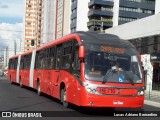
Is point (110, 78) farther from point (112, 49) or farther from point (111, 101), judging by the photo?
point (112, 49)

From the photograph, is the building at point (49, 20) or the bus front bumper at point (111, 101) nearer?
the bus front bumper at point (111, 101)

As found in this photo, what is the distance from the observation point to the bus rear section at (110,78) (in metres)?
12.1

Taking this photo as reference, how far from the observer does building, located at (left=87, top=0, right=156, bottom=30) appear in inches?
3720

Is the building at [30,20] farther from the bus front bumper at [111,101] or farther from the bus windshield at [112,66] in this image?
the bus front bumper at [111,101]

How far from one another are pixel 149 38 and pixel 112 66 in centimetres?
1986

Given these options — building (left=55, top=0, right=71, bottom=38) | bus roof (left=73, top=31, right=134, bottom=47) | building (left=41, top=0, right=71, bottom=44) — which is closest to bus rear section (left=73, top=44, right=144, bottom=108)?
bus roof (left=73, top=31, right=134, bottom=47)

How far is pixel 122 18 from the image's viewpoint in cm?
9612

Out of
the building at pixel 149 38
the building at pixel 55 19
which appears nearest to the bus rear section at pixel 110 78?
the building at pixel 149 38

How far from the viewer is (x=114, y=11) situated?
9700cm

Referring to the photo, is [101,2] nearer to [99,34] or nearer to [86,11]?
[86,11]

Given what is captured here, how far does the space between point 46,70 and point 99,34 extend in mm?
5283

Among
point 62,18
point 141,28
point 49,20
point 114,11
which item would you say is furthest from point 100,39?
point 49,20

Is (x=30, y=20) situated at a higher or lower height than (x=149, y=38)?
higher

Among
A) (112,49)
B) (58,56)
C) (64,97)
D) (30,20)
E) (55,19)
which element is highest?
(30,20)
